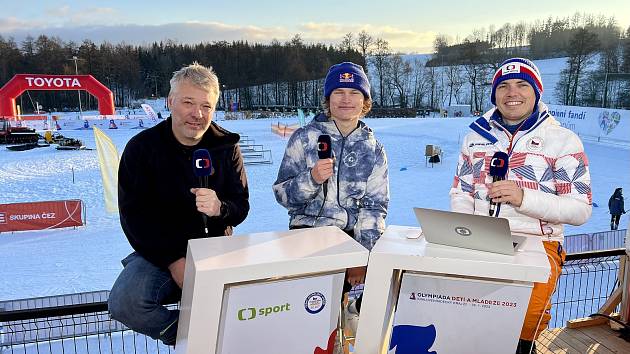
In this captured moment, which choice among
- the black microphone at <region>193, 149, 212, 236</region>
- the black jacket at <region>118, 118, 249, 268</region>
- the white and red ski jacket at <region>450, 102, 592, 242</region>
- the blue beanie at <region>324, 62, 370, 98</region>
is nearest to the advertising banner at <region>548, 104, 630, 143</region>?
the white and red ski jacket at <region>450, 102, 592, 242</region>

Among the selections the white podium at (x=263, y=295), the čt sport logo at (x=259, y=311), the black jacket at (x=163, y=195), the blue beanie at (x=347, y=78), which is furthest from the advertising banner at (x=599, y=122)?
the čt sport logo at (x=259, y=311)

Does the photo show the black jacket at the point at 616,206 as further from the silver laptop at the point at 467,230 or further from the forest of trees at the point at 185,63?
the forest of trees at the point at 185,63

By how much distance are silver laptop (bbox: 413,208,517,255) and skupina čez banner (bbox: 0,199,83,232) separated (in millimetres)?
11944

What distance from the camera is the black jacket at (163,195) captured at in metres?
2.29

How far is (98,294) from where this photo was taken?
5.87 m

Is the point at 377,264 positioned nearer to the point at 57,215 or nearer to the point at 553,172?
the point at 553,172

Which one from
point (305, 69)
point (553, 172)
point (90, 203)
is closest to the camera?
point (553, 172)

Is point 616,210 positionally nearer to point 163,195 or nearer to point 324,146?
point 324,146

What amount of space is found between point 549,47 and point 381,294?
93.4 metres

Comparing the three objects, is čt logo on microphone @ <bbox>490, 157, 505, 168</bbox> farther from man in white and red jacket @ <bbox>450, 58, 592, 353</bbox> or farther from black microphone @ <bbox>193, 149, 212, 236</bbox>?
black microphone @ <bbox>193, 149, 212, 236</bbox>

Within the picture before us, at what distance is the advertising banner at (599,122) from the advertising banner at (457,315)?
23539 mm

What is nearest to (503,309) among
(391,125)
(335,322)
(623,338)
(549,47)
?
(335,322)

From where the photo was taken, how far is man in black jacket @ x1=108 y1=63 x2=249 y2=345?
2.15 meters

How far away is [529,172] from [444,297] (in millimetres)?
1140
